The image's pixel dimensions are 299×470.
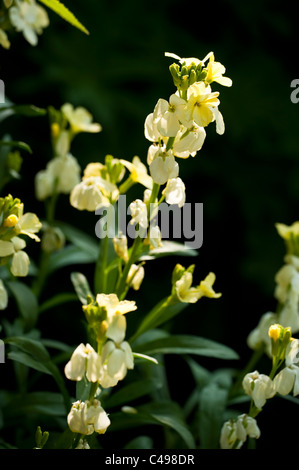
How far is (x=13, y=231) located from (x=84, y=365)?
0.55 feet

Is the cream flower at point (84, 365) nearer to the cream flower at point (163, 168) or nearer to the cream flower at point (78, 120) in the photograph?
the cream flower at point (163, 168)

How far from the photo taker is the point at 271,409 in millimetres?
1063

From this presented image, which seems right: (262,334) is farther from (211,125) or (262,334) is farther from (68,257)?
(211,125)

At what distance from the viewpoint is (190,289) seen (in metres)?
0.68

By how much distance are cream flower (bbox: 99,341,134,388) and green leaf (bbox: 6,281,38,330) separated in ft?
1.01

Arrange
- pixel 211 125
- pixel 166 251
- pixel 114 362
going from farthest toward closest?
1. pixel 211 125
2. pixel 166 251
3. pixel 114 362

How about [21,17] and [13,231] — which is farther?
[21,17]

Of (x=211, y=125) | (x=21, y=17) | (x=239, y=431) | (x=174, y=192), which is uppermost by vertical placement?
(x=211, y=125)

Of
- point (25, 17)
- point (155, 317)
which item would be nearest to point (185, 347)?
point (155, 317)

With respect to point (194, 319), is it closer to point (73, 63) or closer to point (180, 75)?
point (73, 63)

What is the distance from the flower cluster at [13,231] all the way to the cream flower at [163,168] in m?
0.14

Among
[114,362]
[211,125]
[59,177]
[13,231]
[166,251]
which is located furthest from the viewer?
[211,125]
